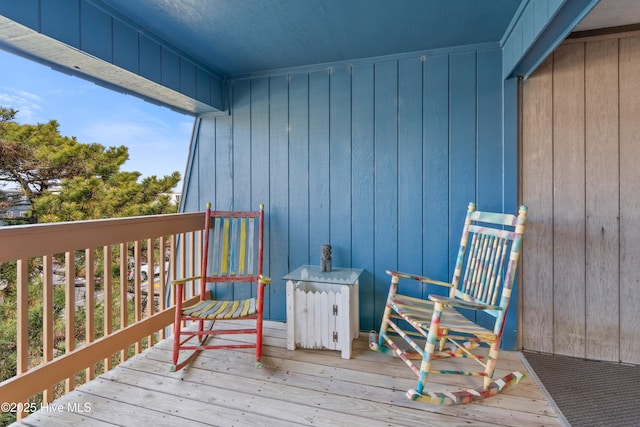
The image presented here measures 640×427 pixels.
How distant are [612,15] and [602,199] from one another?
1062mm

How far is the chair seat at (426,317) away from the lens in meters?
1.56

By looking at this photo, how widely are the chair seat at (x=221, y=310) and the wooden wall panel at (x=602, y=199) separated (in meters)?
2.21

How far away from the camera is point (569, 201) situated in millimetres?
1924

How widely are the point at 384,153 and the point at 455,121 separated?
21.9 inches

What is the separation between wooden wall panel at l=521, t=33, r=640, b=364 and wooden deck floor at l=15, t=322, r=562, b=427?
0.48m

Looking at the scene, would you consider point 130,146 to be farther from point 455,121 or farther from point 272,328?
point 455,121

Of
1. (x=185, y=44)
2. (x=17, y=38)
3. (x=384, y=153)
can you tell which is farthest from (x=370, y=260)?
(x=17, y=38)

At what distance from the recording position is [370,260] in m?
2.37

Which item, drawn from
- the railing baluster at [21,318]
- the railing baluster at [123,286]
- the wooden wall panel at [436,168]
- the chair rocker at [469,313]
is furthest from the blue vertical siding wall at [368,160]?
the railing baluster at [21,318]

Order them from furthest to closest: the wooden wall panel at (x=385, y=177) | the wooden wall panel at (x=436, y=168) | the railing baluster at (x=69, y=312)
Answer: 1. the wooden wall panel at (x=385, y=177)
2. the wooden wall panel at (x=436, y=168)
3. the railing baluster at (x=69, y=312)

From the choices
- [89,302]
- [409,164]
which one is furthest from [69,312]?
[409,164]

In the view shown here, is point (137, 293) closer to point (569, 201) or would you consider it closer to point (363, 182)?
point (363, 182)

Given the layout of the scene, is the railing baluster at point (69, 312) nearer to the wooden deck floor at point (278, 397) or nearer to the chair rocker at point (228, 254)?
the wooden deck floor at point (278, 397)

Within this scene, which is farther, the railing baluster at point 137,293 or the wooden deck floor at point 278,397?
the railing baluster at point 137,293
